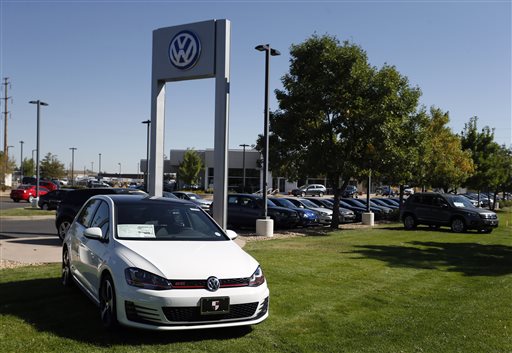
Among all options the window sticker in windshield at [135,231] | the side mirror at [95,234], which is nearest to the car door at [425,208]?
the window sticker in windshield at [135,231]

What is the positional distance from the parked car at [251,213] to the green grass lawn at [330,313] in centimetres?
850

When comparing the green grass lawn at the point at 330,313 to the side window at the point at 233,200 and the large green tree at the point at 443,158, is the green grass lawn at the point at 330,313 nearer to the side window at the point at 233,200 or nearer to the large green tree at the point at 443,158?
the side window at the point at 233,200

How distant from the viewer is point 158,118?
15.3 meters

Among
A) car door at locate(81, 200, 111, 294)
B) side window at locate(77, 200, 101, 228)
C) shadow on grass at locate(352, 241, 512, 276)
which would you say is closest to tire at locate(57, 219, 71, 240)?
side window at locate(77, 200, 101, 228)

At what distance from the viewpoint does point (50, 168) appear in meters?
86.0

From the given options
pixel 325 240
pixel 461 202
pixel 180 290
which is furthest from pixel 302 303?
pixel 461 202

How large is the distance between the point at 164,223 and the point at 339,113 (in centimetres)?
1515

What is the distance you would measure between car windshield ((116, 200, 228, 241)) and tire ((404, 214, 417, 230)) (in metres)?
18.2

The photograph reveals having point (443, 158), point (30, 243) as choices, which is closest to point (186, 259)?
point (30, 243)

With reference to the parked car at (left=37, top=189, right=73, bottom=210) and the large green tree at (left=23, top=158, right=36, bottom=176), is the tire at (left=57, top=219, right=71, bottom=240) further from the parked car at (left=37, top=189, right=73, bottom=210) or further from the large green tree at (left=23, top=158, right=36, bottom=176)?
the large green tree at (left=23, top=158, right=36, bottom=176)

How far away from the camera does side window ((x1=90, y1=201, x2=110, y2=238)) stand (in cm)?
624

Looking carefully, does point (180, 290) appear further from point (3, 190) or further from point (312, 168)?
point (3, 190)

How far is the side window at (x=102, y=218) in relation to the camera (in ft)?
20.5

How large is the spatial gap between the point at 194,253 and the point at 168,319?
84 cm
